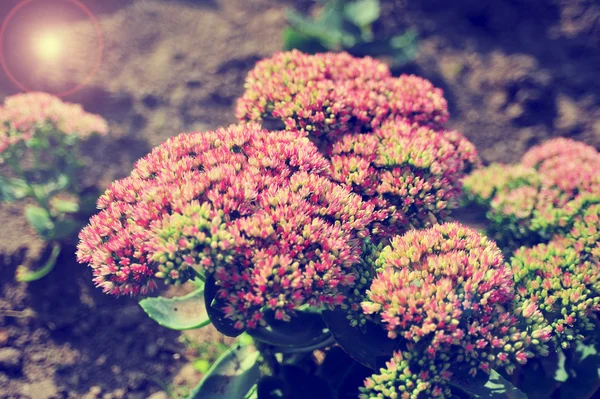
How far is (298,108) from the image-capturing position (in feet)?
8.84

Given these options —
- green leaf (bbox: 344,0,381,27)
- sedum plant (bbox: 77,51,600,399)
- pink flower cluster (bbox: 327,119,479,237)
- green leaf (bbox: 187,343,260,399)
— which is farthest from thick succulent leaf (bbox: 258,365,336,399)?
green leaf (bbox: 344,0,381,27)

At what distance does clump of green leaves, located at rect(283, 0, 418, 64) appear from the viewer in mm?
4387

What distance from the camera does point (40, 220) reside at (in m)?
3.42

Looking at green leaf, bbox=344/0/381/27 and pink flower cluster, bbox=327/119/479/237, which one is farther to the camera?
green leaf, bbox=344/0/381/27

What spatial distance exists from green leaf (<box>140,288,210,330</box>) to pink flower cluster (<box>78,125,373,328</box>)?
0.40 m

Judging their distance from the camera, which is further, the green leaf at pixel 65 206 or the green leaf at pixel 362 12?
the green leaf at pixel 362 12

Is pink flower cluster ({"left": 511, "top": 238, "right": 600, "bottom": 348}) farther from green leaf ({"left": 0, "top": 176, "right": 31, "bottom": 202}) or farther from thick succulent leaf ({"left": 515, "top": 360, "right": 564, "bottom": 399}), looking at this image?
green leaf ({"left": 0, "top": 176, "right": 31, "bottom": 202})

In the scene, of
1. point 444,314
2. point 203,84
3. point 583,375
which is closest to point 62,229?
point 203,84

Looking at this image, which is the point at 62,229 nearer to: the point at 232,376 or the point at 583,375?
the point at 232,376

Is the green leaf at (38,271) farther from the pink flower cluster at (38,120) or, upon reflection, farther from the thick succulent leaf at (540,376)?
the thick succulent leaf at (540,376)

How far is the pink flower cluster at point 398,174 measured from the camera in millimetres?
2510

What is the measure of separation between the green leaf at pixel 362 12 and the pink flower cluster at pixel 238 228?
8.72 feet

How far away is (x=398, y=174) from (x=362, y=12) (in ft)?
8.82

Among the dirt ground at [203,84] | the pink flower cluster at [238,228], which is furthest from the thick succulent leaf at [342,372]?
the dirt ground at [203,84]
